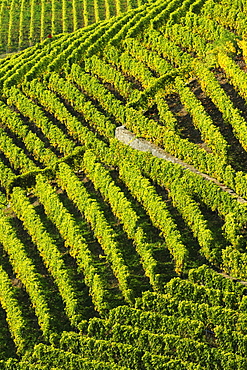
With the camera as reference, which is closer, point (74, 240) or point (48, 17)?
point (74, 240)

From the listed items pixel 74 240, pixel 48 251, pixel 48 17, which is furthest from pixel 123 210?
pixel 48 17

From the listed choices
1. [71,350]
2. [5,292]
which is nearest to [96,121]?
[5,292]

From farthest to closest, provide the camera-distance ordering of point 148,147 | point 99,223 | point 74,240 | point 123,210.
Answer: point 148,147, point 123,210, point 99,223, point 74,240

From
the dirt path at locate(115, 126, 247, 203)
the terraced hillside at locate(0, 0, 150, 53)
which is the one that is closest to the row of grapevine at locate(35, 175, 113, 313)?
the dirt path at locate(115, 126, 247, 203)

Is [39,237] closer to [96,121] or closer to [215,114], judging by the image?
[96,121]

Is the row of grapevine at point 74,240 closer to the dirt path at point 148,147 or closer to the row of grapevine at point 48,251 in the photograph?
the row of grapevine at point 48,251

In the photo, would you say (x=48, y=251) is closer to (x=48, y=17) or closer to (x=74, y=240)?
(x=74, y=240)
